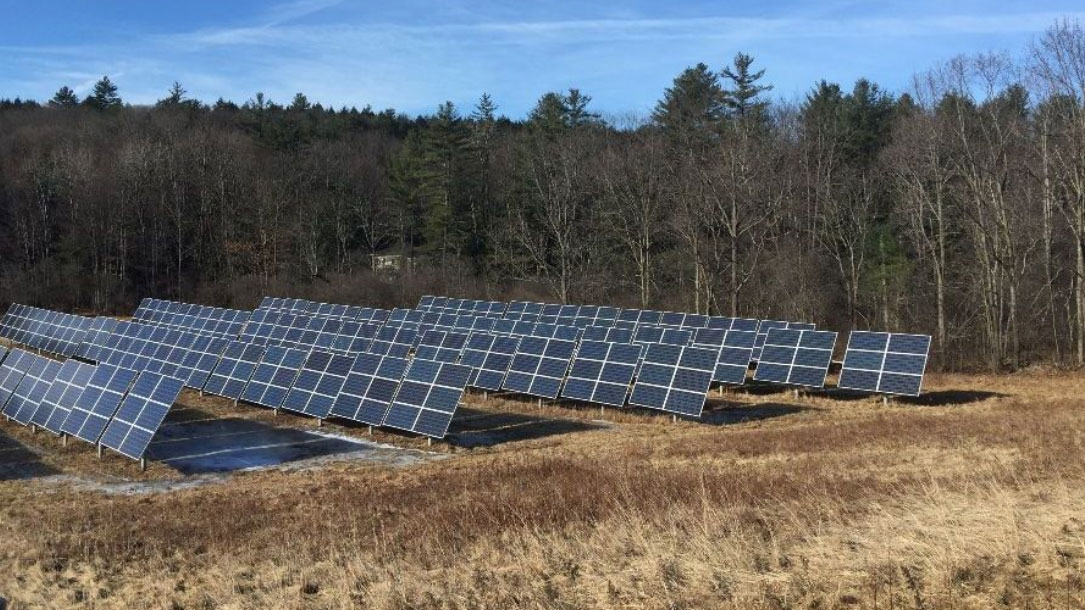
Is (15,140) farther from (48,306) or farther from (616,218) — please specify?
(616,218)

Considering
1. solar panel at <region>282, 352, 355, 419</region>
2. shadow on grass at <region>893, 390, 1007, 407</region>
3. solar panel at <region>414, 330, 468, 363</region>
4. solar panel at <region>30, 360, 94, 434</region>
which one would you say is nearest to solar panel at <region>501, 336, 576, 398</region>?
solar panel at <region>414, 330, 468, 363</region>

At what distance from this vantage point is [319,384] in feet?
65.9

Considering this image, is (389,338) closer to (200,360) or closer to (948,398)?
(200,360)

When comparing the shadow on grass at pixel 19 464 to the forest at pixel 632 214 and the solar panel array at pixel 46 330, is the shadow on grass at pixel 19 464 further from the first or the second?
the forest at pixel 632 214

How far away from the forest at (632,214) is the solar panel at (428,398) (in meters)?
21.3

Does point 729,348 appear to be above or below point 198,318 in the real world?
below

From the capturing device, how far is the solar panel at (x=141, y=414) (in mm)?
15664

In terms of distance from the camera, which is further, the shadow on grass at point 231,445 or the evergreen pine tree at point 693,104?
the evergreen pine tree at point 693,104

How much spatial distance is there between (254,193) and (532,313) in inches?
1432

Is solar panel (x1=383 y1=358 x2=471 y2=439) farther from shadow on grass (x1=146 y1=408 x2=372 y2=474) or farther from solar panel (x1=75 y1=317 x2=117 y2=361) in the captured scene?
solar panel (x1=75 y1=317 x2=117 y2=361)

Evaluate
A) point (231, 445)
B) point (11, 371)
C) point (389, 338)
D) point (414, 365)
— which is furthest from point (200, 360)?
point (414, 365)

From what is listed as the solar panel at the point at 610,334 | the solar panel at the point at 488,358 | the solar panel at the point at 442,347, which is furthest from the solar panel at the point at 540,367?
the solar panel at the point at 610,334

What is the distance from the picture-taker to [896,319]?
41.7 metres

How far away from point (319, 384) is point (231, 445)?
286 centimetres
